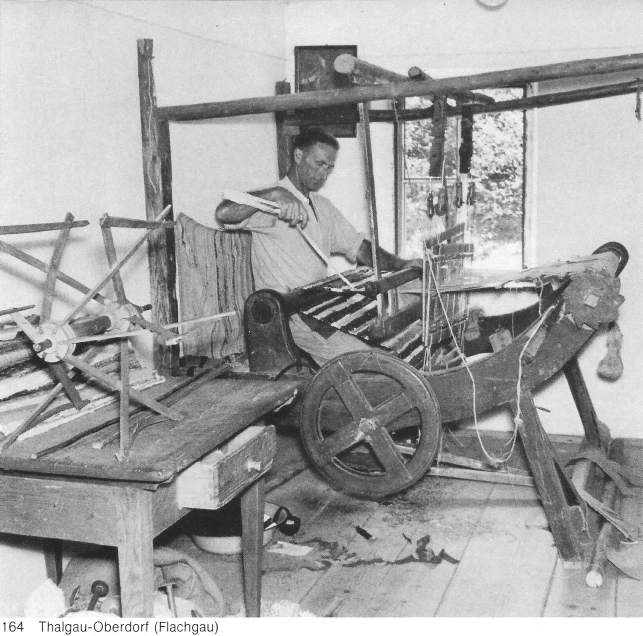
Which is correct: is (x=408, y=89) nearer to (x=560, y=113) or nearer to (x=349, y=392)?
(x=349, y=392)

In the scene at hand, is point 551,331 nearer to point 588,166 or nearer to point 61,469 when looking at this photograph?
point 588,166

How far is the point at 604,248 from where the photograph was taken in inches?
164

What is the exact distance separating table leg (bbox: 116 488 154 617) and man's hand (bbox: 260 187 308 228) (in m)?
1.78

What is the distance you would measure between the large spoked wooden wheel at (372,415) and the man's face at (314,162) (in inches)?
52.8

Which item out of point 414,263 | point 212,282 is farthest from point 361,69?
point 414,263

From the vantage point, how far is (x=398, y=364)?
328 centimetres

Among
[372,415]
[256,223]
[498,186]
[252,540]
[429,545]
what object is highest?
[498,186]

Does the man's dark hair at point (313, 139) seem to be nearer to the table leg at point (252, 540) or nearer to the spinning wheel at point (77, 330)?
the spinning wheel at point (77, 330)

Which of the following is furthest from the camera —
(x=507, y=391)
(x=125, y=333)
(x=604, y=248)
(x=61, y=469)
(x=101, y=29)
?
(x=604, y=248)

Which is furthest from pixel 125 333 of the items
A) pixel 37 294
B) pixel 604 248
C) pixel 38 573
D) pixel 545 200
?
pixel 545 200

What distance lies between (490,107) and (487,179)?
53cm

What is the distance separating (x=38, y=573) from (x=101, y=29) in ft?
7.04

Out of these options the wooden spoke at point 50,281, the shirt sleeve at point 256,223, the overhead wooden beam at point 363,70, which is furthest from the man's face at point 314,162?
the wooden spoke at point 50,281

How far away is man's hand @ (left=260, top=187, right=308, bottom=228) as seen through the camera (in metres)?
3.63
